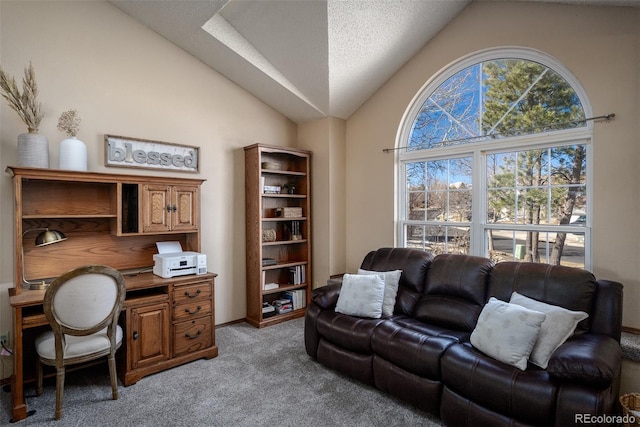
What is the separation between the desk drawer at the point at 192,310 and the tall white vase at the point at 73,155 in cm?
143

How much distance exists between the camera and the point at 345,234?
441 centimetres

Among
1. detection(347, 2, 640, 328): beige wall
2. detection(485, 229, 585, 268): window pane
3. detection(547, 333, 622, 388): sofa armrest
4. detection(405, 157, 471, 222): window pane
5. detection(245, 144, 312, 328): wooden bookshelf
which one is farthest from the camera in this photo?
detection(245, 144, 312, 328): wooden bookshelf

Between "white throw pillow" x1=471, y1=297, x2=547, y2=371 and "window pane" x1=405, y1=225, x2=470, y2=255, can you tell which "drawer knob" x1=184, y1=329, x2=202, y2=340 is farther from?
"window pane" x1=405, y1=225, x2=470, y2=255

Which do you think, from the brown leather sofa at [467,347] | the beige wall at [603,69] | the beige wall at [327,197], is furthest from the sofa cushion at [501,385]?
the beige wall at [327,197]

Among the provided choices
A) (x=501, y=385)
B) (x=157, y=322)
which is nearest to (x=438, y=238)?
(x=501, y=385)

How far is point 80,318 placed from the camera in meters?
2.28

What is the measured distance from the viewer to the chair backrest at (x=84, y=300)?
2207 millimetres

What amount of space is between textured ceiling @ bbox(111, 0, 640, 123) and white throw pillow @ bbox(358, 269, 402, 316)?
82.1 inches

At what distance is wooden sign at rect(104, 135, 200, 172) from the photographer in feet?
10.3

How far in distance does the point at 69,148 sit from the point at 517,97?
387cm

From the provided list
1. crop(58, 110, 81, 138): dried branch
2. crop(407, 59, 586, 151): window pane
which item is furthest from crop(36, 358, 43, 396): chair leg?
crop(407, 59, 586, 151): window pane

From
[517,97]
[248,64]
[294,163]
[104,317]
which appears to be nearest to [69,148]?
[104,317]

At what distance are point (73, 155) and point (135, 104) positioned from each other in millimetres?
825

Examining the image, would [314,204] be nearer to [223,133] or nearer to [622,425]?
[223,133]
